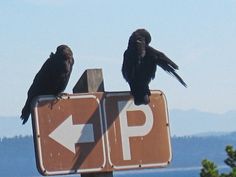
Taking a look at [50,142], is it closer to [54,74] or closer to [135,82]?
[135,82]

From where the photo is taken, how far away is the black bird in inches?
Answer: 187

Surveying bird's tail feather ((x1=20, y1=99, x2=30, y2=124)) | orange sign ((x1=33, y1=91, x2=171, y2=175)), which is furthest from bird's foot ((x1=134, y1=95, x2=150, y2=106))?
bird's tail feather ((x1=20, y1=99, x2=30, y2=124))

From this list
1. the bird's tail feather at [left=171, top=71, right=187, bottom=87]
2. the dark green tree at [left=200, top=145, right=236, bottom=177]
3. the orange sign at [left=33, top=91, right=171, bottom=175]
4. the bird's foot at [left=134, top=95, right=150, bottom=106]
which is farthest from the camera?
the dark green tree at [left=200, top=145, right=236, bottom=177]

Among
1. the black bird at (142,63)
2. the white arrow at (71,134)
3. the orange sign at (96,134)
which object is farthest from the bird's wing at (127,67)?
the white arrow at (71,134)

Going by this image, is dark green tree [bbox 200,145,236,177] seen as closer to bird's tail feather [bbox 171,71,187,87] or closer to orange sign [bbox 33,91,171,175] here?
bird's tail feather [bbox 171,71,187,87]

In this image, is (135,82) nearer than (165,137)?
No

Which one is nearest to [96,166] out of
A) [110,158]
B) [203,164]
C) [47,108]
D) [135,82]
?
[110,158]

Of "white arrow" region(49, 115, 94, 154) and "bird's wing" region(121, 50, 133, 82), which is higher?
"bird's wing" region(121, 50, 133, 82)

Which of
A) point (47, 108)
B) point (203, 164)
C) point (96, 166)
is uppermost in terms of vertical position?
point (47, 108)

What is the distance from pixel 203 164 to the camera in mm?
22578

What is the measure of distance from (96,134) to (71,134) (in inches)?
4.6

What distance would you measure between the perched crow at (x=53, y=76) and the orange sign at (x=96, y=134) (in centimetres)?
15

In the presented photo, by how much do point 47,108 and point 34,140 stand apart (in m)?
0.17

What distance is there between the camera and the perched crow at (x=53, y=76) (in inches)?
188
